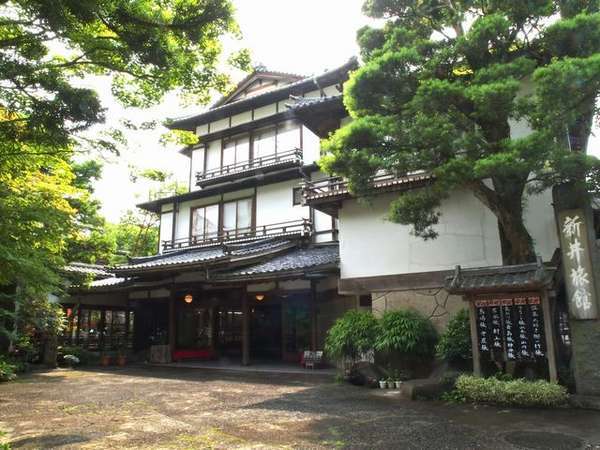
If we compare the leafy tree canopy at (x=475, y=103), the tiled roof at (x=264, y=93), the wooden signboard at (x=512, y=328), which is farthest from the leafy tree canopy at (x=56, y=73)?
the tiled roof at (x=264, y=93)

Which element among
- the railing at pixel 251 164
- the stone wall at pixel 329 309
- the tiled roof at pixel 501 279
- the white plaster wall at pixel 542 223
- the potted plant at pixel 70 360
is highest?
the railing at pixel 251 164

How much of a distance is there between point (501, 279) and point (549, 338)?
139 centimetres

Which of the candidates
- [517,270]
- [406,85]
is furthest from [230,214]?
[517,270]

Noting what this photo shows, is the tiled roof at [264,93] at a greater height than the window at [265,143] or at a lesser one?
greater

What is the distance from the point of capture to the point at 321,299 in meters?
16.1

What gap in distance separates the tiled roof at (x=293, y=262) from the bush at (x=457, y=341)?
444 cm

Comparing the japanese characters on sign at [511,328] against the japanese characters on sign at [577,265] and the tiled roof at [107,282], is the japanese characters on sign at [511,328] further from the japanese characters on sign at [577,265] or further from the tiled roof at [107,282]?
the tiled roof at [107,282]

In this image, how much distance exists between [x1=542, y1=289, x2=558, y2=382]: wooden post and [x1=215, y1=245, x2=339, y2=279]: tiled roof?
21.7 feet

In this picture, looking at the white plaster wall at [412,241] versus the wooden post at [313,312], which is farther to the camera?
the wooden post at [313,312]

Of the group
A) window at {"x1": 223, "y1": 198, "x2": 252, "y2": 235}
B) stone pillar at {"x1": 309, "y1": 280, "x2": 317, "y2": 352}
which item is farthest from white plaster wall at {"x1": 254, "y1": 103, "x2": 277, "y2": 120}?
stone pillar at {"x1": 309, "y1": 280, "x2": 317, "y2": 352}

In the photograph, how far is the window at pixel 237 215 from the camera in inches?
876

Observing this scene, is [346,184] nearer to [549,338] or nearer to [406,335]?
[406,335]

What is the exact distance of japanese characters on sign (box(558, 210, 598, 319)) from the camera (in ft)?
27.9

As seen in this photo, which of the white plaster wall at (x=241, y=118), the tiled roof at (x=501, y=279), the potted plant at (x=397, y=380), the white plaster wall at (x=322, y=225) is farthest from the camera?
the white plaster wall at (x=241, y=118)
